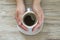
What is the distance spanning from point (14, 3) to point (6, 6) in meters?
0.07

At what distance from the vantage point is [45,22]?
4.10 feet

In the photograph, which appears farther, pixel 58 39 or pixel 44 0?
pixel 44 0

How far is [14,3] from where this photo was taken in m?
1.30

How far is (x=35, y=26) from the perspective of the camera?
45.2 inches

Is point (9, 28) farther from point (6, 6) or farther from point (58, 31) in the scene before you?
point (58, 31)

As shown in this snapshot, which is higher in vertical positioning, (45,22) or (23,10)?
(23,10)

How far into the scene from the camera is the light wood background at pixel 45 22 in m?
1.22

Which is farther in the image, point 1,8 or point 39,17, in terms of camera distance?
point 1,8

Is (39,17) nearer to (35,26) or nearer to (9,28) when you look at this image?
(35,26)

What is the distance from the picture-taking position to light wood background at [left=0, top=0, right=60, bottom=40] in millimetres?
1220

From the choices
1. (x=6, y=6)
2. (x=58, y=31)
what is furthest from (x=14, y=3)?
(x=58, y=31)

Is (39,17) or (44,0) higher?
(44,0)

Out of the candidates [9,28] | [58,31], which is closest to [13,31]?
[9,28]

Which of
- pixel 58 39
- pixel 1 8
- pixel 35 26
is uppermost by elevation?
pixel 1 8
